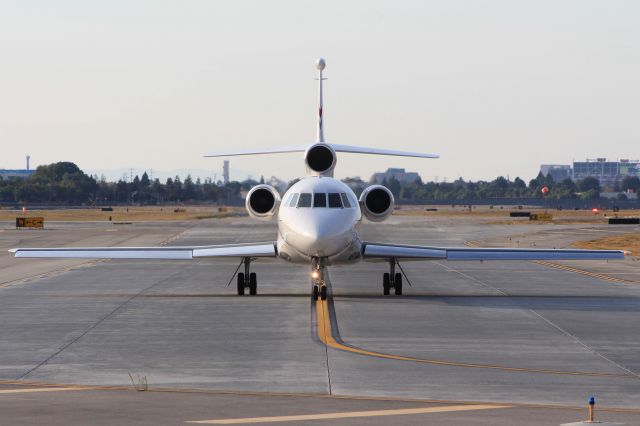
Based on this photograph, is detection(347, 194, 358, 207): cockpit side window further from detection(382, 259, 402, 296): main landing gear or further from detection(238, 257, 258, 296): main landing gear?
detection(238, 257, 258, 296): main landing gear

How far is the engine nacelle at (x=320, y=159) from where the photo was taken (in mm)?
29953

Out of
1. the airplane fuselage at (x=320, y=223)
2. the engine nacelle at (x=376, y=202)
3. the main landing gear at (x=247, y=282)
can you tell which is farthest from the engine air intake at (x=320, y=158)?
the main landing gear at (x=247, y=282)

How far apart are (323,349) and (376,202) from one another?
36.3ft

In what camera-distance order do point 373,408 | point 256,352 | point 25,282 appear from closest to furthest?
1. point 373,408
2. point 256,352
3. point 25,282

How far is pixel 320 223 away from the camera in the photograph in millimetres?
25453

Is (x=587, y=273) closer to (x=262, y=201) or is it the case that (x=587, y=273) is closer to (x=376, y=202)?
(x=376, y=202)

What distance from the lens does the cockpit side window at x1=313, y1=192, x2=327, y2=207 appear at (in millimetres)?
26297

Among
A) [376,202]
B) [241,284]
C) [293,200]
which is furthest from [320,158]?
[241,284]

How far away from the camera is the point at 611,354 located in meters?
17.6

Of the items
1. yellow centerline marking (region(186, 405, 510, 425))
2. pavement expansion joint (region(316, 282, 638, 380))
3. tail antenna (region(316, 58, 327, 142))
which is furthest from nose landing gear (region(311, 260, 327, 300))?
yellow centerline marking (region(186, 405, 510, 425))

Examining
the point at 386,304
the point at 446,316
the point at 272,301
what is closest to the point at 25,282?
the point at 272,301

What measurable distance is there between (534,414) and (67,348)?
339 inches

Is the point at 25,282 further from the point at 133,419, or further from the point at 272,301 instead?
the point at 133,419

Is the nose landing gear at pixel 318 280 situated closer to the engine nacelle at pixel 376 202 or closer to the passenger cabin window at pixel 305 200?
the passenger cabin window at pixel 305 200
